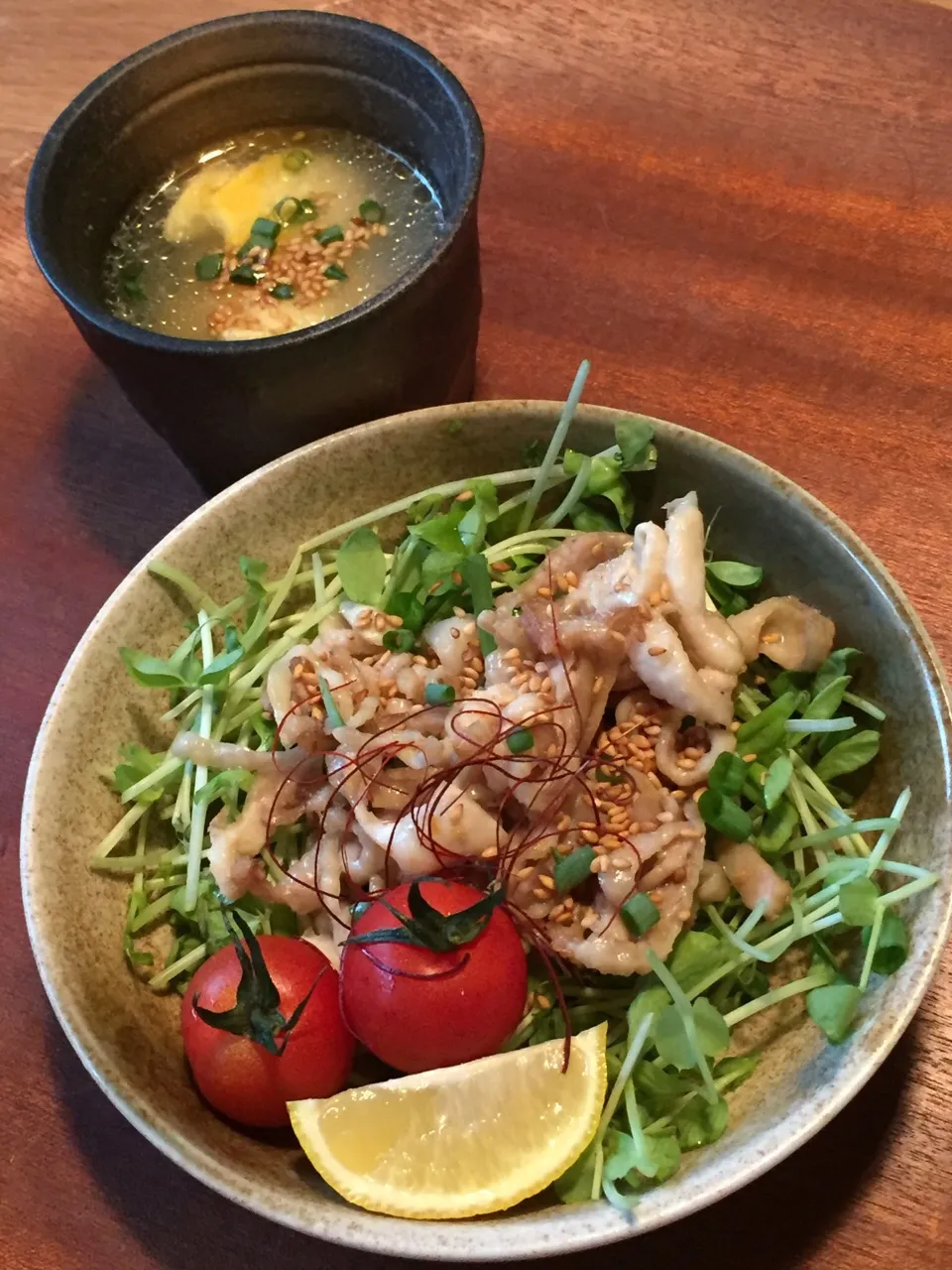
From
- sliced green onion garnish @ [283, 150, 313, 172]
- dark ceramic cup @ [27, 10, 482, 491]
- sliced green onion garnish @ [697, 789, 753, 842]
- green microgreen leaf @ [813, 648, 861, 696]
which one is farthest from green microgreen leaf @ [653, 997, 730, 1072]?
sliced green onion garnish @ [283, 150, 313, 172]

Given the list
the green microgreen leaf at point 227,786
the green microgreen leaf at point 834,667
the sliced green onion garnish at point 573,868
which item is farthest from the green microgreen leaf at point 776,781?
the green microgreen leaf at point 227,786

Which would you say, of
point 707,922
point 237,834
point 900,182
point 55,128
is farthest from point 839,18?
point 237,834

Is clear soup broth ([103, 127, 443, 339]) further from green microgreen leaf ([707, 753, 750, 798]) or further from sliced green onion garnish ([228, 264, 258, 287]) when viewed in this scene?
green microgreen leaf ([707, 753, 750, 798])

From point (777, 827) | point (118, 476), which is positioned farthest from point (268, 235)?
point (777, 827)

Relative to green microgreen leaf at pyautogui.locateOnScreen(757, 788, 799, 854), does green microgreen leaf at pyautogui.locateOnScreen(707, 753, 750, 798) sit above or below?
above

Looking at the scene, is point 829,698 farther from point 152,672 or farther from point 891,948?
point 152,672

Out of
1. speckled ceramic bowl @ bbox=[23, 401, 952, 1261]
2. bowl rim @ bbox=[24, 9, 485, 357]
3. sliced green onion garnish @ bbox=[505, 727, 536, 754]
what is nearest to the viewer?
speckled ceramic bowl @ bbox=[23, 401, 952, 1261]

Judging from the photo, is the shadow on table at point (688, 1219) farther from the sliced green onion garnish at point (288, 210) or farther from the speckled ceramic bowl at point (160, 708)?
the sliced green onion garnish at point (288, 210)
